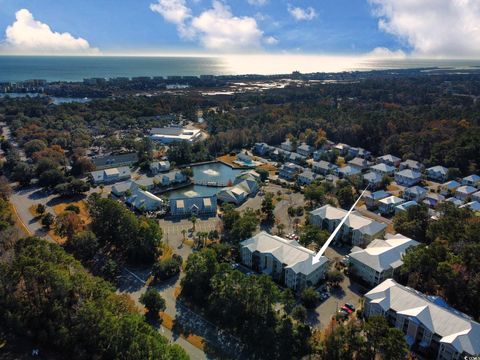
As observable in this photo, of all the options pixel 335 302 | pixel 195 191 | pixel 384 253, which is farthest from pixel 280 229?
pixel 195 191

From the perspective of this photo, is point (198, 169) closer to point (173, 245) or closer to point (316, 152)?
point (316, 152)

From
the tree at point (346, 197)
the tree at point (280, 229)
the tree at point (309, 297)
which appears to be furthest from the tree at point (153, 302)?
the tree at point (346, 197)

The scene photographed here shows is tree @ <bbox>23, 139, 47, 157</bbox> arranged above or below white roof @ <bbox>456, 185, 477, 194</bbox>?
above

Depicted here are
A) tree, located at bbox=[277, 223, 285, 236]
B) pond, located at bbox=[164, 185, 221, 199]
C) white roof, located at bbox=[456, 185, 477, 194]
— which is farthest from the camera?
pond, located at bbox=[164, 185, 221, 199]

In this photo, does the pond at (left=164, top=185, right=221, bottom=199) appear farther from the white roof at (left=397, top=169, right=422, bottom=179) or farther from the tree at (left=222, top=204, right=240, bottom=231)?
the white roof at (left=397, top=169, right=422, bottom=179)

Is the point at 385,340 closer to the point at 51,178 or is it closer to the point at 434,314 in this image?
the point at 434,314

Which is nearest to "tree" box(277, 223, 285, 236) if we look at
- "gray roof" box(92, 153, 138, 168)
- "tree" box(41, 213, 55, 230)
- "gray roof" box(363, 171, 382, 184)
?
"gray roof" box(363, 171, 382, 184)

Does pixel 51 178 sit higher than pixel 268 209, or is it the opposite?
pixel 51 178

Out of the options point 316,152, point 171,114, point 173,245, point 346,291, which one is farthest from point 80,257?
point 171,114
